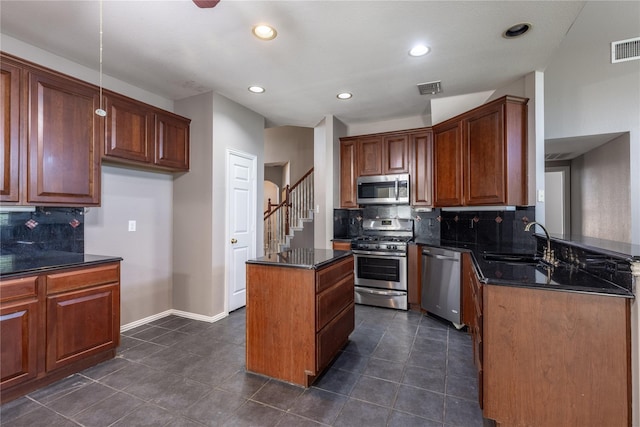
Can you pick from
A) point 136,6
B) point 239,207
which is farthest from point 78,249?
point 136,6

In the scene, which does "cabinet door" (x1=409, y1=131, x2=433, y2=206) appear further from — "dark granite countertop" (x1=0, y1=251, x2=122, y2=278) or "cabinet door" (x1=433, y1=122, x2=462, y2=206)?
"dark granite countertop" (x1=0, y1=251, x2=122, y2=278)

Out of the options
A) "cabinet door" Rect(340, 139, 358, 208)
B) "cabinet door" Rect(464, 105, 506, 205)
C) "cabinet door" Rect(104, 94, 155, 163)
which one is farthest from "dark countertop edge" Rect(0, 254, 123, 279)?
"cabinet door" Rect(464, 105, 506, 205)

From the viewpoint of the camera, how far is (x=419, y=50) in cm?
249

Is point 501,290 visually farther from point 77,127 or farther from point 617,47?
point 617,47

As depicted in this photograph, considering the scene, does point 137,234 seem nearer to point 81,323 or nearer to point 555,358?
point 81,323

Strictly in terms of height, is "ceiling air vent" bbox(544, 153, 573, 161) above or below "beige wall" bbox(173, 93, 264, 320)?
above

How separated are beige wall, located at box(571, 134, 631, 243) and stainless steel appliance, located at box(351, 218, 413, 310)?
3.17 m

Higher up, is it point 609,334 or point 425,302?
point 609,334

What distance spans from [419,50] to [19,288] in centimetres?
352

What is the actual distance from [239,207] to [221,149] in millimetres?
770

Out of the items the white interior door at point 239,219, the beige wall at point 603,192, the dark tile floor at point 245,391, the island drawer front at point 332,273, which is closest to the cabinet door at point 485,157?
the dark tile floor at point 245,391

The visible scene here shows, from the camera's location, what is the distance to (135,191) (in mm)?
3221

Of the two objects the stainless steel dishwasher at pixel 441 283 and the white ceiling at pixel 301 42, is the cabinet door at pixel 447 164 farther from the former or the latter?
the stainless steel dishwasher at pixel 441 283

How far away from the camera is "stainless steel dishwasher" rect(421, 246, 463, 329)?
3.07 metres
